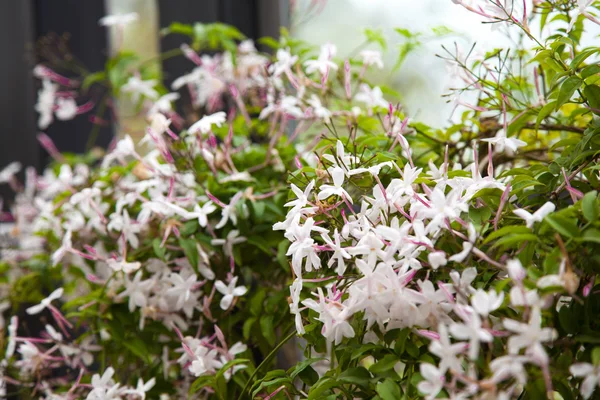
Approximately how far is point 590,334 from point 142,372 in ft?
1.98

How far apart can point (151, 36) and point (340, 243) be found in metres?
1.23

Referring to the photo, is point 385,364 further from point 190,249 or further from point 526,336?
point 190,249

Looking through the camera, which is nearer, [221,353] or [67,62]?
[221,353]

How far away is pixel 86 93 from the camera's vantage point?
1508 mm

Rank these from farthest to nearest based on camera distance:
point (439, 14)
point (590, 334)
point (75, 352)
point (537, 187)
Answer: point (439, 14) < point (75, 352) < point (537, 187) < point (590, 334)

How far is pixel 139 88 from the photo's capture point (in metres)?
1.16

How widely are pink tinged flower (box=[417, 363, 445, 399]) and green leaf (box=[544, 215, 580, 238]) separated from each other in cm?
13

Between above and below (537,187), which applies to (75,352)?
below

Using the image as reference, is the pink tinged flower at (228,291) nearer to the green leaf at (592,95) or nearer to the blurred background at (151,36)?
the green leaf at (592,95)

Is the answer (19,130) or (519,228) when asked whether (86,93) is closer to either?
(19,130)

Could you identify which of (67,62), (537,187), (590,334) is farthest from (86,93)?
(590,334)

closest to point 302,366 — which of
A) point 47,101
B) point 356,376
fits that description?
point 356,376

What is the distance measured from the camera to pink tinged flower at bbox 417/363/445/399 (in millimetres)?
382

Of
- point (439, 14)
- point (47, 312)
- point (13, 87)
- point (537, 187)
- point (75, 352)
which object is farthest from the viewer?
point (13, 87)
